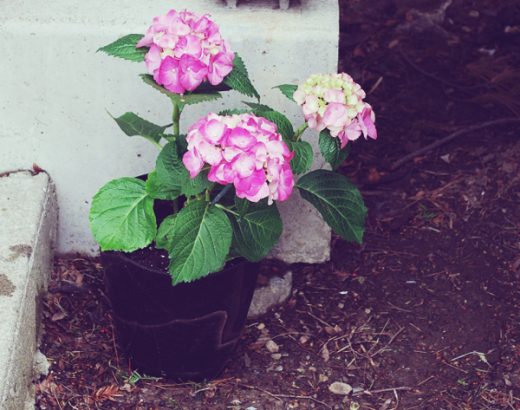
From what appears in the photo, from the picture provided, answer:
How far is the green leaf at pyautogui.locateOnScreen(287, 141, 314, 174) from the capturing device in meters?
2.23

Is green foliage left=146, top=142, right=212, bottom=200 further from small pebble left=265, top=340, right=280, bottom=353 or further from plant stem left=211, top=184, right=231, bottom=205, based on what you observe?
small pebble left=265, top=340, right=280, bottom=353

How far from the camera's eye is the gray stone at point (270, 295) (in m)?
2.85

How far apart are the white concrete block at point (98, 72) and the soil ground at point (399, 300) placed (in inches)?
14.0

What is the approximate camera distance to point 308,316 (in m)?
2.85

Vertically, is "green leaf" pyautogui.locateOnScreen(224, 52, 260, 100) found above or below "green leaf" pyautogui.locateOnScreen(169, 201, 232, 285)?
above

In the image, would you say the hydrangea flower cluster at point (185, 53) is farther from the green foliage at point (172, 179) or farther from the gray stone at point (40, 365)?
the gray stone at point (40, 365)

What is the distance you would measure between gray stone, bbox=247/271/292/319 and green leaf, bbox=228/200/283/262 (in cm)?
57

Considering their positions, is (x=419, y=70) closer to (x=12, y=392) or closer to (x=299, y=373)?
(x=299, y=373)

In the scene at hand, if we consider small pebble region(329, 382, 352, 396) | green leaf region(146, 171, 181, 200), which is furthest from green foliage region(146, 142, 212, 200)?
small pebble region(329, 382, 352, 396)

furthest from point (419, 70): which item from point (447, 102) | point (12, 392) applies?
point (12, 392)

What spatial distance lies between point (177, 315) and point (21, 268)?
0.46 metres

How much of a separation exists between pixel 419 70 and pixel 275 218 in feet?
5.83

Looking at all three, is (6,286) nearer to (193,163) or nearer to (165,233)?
(165,233)

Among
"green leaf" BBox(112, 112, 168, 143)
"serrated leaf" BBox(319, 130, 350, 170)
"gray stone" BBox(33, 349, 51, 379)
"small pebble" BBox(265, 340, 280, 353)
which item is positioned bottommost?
"gray stone" BBox(33, 349, 51, 379)
